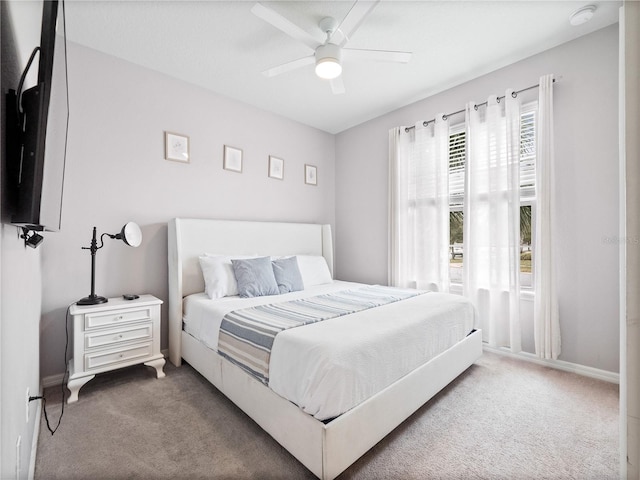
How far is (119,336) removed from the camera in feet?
7.58

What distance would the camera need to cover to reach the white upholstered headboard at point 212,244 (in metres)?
2.78

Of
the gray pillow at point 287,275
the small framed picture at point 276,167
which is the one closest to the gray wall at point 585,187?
the gray pillow at point 287,275

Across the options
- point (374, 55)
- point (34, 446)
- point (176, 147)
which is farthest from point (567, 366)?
point (176, 147)

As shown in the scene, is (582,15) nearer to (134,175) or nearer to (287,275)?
(287,275)

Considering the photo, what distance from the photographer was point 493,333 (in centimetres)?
293

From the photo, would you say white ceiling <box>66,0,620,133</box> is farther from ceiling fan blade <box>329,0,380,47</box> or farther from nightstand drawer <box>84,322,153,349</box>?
nightstand drawer <box>84,322,153,349</box>

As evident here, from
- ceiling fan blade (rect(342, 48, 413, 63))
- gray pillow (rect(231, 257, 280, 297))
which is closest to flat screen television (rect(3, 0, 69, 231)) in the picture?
ceiling fan blade (rect(342, 48, 413, 63))

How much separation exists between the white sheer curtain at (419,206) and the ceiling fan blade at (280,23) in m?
1.77

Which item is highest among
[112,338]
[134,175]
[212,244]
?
[134,175]

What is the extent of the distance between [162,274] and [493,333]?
322 centimetres

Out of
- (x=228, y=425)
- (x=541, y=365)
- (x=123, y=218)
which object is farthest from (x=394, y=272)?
(x=123, y=218)

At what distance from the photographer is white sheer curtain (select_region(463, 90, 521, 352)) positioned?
9.02 feet

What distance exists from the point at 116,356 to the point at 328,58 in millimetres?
2682

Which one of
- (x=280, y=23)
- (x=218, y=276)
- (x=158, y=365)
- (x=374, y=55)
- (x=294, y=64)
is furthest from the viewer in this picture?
(x=218, y=276)
